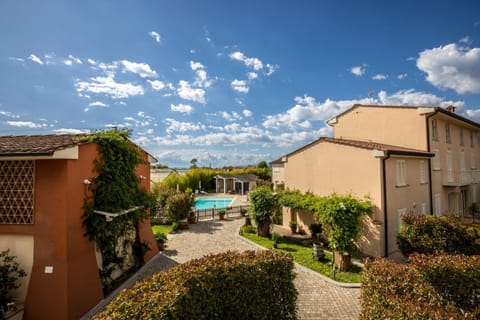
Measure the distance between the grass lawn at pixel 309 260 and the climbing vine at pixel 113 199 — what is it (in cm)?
757

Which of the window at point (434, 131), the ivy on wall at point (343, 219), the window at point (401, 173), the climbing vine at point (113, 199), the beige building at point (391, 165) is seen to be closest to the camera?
the climbing vine at point (113, 199)

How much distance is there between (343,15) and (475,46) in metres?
8.54

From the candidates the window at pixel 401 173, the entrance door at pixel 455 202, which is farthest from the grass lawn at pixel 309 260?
the entrance door at pixel 455 202

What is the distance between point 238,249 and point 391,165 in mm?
9316

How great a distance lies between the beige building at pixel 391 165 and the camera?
11875 mm

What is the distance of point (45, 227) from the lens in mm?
6852

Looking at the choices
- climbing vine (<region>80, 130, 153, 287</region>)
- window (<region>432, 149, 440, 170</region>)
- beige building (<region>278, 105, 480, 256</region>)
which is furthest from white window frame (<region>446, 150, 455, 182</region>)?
climbing vine (<region>80, 130, 153, 287</region>)

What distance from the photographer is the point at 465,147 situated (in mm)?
20922

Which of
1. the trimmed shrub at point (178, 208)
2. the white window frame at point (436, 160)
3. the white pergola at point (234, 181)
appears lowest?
the trimmed shrub at point (178, 208)

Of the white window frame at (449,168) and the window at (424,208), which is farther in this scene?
the white window frame at (449,168)

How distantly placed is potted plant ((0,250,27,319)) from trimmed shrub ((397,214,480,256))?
14.0m

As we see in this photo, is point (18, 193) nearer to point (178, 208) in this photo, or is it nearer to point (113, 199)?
point (113, 199)

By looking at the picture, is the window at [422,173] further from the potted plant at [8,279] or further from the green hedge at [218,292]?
the potted plant at [8,279]

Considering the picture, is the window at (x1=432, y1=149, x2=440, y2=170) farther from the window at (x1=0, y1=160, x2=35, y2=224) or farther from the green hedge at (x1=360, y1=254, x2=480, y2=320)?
the window at (x1=0, y1=160, x2=35, y2=224)
